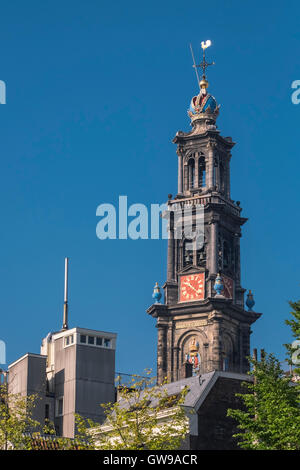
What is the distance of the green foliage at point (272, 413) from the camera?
280 feet

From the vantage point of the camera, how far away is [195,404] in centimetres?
10956

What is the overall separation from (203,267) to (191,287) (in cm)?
304

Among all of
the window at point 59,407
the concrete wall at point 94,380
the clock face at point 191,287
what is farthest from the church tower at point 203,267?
the window at point 59,407

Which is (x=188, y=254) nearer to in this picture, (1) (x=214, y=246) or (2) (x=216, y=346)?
(1) (x=214, y=246)

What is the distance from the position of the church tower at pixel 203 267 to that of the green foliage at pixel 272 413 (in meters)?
62.8

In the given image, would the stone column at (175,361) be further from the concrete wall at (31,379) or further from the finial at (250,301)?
the concrete wall at (31,379)

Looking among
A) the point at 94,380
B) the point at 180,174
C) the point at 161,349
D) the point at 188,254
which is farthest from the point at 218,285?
the point at 94,380

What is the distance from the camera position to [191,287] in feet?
536

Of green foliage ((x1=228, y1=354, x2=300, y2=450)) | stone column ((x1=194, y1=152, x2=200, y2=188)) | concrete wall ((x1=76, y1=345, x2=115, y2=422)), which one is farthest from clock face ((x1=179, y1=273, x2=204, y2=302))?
green foliage ((x1=228, y1=354, x2=300, y2=450))
